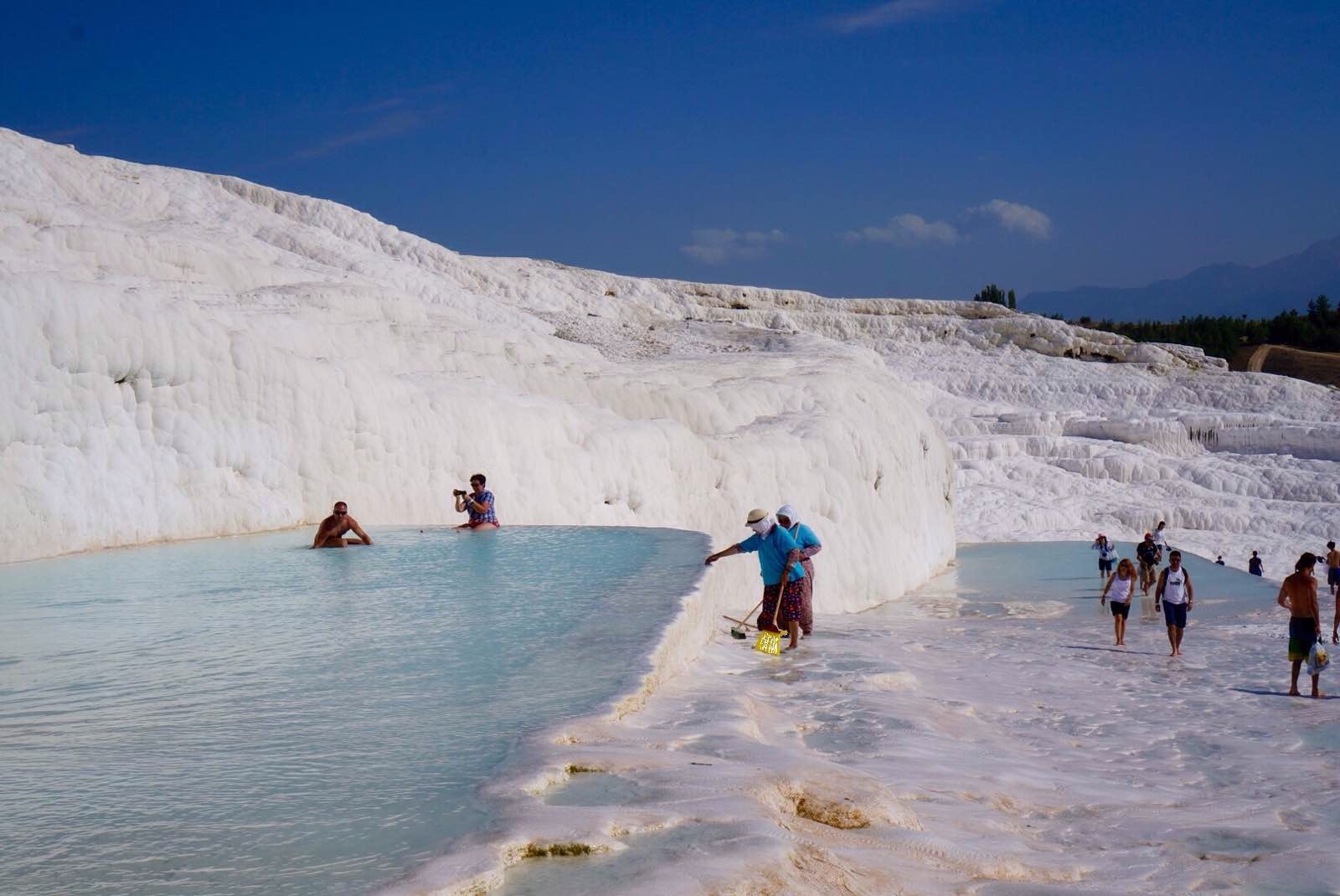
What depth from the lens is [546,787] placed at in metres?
3.95

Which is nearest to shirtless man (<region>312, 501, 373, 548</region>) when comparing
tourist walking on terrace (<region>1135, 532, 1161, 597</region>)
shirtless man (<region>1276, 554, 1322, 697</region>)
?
shirtless man (<region>1276, 554, 1322, 697</region>)

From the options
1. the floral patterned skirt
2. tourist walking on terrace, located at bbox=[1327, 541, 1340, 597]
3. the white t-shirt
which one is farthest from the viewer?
tourist walking on terrace, located at bbox=[1327, 541, 1340, 597]

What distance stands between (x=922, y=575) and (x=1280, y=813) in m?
12.6

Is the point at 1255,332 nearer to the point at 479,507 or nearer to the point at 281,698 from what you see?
the point at 479,507

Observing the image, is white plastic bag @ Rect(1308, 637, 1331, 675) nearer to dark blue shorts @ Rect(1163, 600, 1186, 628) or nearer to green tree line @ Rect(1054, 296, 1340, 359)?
dark blue shorts @ Rect(1163, 600, 1186, 628)

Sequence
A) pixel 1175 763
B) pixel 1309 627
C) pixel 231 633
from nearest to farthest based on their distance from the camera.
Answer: pixel 231 633
pixel 1175 763
pixel 1309 627

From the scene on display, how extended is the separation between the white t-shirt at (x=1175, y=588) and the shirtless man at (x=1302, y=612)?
1.85 meters

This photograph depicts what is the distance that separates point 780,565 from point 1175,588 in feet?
16.0

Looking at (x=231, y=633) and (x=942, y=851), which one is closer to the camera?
(x=942, y=851)

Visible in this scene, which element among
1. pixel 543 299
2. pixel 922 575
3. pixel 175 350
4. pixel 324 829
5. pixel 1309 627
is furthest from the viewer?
pixel 543 299

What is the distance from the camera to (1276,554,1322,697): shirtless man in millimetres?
8969

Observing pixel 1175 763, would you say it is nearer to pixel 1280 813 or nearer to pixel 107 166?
pixel 1280 813

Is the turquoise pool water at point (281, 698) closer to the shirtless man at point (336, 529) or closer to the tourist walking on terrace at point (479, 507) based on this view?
Answer: the shirtless man at point (336, 529)

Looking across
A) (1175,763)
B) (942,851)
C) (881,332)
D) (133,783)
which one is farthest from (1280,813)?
(881,332)
